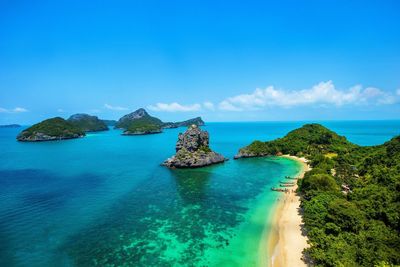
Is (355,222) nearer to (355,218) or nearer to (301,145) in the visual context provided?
(355,218)

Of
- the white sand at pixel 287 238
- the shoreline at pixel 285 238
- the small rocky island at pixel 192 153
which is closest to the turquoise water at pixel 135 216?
the shoreline at pixel 285 238

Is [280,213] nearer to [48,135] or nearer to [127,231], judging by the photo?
[127,231]

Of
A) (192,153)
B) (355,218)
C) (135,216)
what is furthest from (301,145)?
(135,216)

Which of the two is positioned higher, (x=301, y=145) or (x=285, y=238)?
(x=301, y=145)

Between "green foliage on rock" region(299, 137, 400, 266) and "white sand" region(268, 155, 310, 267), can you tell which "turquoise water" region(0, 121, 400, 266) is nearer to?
"white sand" region(268, 155, 310, 267)

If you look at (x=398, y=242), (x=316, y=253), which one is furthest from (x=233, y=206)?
(x=398, y=242)

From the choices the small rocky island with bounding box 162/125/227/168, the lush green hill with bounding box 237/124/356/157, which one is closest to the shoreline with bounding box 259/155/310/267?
the small rocky island with bounding box 162/125/227/168
